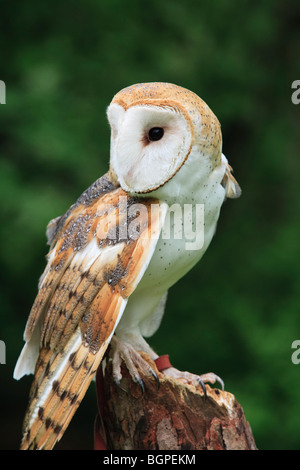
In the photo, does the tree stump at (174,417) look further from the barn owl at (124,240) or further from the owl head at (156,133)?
the owl head at (156,133)

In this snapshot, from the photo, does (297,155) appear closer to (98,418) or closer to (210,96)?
(210,96)

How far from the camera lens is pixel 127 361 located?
6.22ft

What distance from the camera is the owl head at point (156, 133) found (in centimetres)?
167

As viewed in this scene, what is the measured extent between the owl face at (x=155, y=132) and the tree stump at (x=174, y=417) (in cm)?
63

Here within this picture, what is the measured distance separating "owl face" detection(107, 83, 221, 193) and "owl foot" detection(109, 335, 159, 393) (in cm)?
52

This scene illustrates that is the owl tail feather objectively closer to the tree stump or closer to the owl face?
the tree stump

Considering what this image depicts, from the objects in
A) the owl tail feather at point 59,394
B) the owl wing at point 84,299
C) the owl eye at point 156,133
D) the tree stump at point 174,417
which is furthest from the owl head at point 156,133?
the tree stump at point 174,417

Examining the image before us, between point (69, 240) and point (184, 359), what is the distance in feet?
6.32

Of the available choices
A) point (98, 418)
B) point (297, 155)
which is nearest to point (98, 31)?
point (297, 155)

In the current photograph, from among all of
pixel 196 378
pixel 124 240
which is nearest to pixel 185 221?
pixel 124 240

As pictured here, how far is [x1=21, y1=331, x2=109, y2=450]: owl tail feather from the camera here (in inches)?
66.7

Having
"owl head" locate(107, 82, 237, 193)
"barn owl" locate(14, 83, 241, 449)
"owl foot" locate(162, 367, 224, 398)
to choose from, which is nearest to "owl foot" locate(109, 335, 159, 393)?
"barn owl" locate(14, 83, 241, 449)

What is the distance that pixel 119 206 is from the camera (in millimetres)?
1815

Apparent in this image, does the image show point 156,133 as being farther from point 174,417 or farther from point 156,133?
point 174,417
